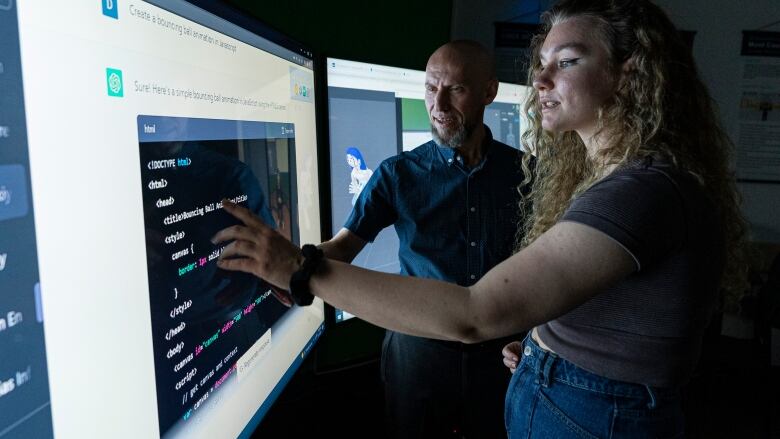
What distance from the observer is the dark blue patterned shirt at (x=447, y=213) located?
176 cm

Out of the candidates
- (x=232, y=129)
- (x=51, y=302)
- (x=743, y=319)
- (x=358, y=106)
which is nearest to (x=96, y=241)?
(x=51, y=302)

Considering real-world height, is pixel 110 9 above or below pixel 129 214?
above

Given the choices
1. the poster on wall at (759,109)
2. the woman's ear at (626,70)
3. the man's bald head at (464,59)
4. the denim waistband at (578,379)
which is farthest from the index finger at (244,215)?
the poster on wall at (759,109)

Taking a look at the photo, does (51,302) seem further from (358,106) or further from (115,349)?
(358,106)

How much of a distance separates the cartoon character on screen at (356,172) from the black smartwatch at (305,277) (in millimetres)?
1047

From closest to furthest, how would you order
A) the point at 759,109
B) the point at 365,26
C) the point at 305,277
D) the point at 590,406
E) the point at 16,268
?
the point at 16,268
the point at 305,277
the point at 590,406
the point at 365,26
the point at 759,109

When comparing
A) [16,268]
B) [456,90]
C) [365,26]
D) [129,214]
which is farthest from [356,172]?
[16,268]

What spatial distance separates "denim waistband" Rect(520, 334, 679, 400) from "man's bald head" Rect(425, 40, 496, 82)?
0.99 metres

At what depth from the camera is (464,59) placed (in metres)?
1.80

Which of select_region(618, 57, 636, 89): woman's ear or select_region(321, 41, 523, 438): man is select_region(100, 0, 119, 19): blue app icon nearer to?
select_region(618, 57, 636, 89): woman's ear

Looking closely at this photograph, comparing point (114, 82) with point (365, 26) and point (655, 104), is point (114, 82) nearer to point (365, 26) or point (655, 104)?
point (655, 104)

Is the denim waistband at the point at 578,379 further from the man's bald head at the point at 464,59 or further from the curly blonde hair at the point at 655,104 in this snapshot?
the man's bald head at the point at 464,59

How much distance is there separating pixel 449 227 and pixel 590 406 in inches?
32.2

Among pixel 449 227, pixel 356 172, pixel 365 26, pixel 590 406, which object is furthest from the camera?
pixel 365 26
